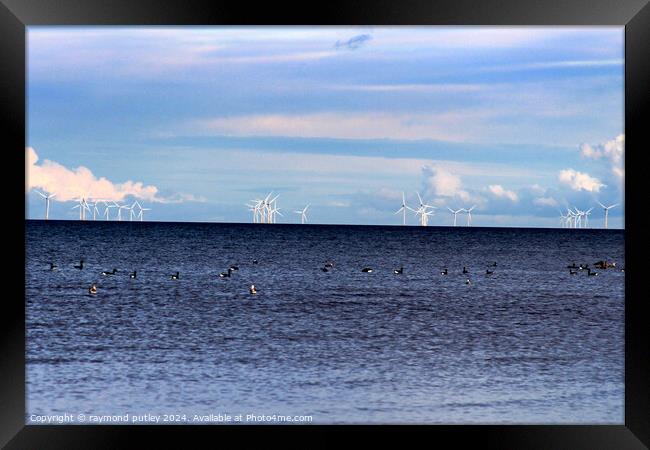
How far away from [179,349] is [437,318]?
30.1 feet

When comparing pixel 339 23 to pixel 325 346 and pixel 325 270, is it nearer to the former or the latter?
pixel 325 346

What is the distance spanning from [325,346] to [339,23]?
1133 centimetres

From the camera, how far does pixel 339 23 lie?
6.46m

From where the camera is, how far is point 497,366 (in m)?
15.3

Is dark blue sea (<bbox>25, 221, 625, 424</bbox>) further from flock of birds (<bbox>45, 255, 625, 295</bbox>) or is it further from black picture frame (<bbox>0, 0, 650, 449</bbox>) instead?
black picture frame (<bbox>0, 0, 650, 449</bbox>)

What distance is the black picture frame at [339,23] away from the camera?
20.4ft

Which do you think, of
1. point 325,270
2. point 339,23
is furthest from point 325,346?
point 325,270

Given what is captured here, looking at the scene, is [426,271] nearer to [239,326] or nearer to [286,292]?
[286,292]

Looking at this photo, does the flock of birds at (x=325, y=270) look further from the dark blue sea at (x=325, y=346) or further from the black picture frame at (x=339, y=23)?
the black picture frame at (x=339, y=23)

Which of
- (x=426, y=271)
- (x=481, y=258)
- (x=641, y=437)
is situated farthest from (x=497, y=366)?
(x=481, y=258)

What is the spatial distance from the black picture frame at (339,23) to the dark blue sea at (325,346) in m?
4.01

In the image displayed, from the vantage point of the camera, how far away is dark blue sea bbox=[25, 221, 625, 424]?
11117 mm

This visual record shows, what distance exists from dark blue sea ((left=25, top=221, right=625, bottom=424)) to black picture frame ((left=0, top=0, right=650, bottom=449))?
13.2 ft

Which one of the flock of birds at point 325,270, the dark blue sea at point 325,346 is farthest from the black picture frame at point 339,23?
the flock of birds at point 325,270
